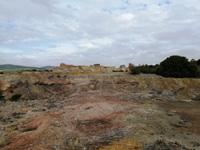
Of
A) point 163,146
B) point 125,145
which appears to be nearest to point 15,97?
point 125,145

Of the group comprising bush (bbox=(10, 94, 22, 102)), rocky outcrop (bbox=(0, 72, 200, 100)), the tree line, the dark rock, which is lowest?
bush (bbox=(10, 94, 22, 102))

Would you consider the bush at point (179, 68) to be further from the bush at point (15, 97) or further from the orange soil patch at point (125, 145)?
the bush at point (15, 97)

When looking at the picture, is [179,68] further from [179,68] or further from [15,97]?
[15,97]

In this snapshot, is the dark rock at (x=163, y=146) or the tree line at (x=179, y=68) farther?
the tree line at (x=179, y=68)

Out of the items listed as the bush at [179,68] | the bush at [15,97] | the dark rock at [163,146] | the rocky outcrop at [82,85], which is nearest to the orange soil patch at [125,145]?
the dark rock at [163,146]

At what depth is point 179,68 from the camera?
22.6m

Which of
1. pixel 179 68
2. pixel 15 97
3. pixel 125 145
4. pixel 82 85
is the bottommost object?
pixel 15 97

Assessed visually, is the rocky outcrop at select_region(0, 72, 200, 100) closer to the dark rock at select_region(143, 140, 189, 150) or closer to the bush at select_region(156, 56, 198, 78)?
the bush at select_region(156, 56, 198, 78)

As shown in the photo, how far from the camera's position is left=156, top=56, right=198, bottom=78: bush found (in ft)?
72.8

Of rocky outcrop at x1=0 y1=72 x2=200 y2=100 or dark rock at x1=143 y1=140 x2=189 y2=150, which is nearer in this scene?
dark rock at x1=143 y1=140 x2=189 y2=150

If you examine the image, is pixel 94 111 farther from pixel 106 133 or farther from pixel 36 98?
pixel 36 98

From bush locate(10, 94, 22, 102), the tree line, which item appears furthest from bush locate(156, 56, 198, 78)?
bush locate(10, 94, 22, 102)

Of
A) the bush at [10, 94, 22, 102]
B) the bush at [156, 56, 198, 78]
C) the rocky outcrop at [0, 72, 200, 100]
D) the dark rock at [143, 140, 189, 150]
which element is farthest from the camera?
the bush at [156, 56, 198, 78]

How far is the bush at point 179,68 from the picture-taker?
22.2m
